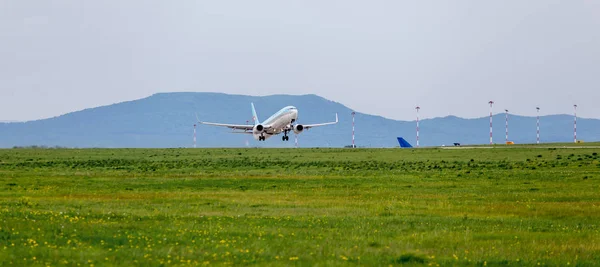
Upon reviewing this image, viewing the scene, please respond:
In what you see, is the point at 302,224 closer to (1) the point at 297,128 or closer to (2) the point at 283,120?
(2) the point at 283,120

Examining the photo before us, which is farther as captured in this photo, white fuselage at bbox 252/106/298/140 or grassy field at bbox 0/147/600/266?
white fuselage at bbox 252/106/298/140

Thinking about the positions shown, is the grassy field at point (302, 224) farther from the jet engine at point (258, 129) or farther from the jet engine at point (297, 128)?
the jet engine at point (258, 129)

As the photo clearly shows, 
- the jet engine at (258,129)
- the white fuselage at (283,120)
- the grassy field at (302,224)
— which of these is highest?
the white fuselage at (283,120)

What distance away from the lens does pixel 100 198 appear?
46.0 metres

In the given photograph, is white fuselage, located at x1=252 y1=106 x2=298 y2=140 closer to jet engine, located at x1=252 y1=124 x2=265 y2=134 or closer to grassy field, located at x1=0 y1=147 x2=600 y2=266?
jet engine, located at x1=252 y1=124 x2=265 y2=134

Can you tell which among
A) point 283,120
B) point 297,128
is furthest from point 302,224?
point 297,128

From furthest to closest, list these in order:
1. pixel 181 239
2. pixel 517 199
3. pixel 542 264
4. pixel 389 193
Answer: pixel 389 193 < pixel 517 199 < pixel 181 239 < pixel 542 264

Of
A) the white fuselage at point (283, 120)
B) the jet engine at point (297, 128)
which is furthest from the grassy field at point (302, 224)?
the jet engine at point (297, 128)

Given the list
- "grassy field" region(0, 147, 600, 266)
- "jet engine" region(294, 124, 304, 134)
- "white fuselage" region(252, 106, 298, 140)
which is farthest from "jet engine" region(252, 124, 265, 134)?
"grassy field" region(0, 147, 600, 266)

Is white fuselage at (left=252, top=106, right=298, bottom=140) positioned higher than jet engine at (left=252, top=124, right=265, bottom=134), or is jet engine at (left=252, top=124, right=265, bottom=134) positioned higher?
white fuselage at (left=252, top=106, right=298, bottom=140)

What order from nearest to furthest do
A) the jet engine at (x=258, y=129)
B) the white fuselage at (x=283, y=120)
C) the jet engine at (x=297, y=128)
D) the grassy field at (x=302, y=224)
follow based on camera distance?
the grassy field at (x=302, y=224)
the white fuselage at (x=283, y=120)
the jet engine at (x=297, y=128)
the jet engine at (x=258, y=129)

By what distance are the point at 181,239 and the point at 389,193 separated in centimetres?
2530

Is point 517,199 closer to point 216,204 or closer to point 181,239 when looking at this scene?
point 216,204

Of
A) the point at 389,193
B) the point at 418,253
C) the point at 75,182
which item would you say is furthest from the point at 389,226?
the point at 75,182
